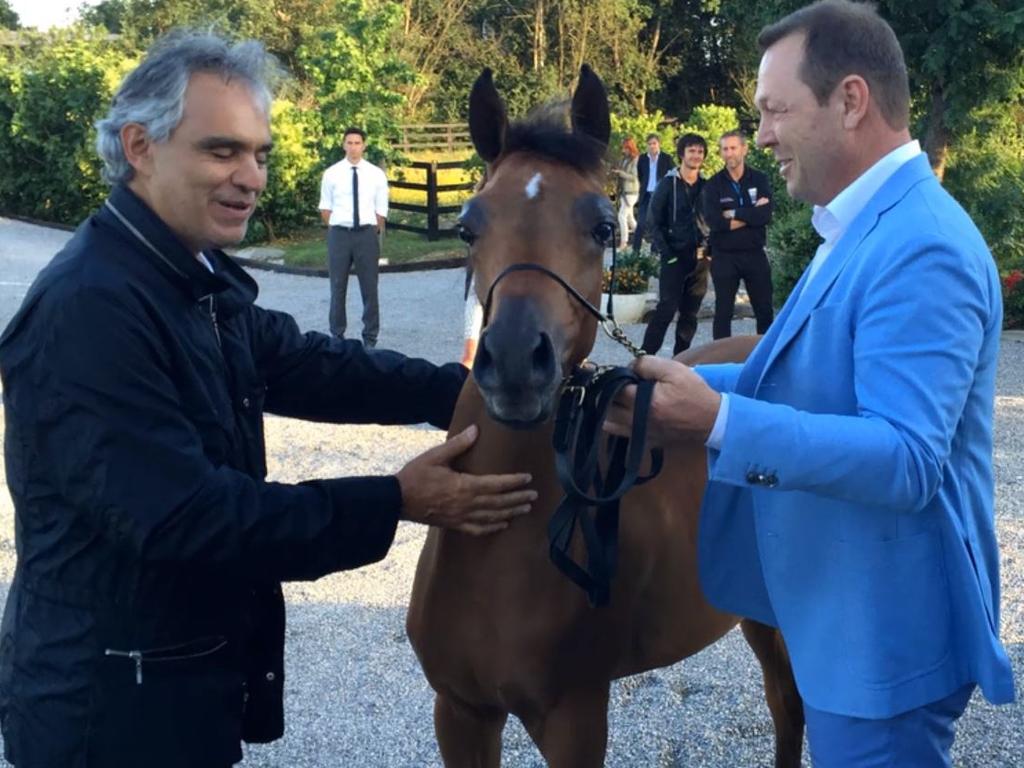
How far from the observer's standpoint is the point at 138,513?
177 cm

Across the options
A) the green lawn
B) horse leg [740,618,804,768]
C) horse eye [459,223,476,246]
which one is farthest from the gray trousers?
horse eye [459,223,476,246]

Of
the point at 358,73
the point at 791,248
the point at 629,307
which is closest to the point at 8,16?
the point at 358,73

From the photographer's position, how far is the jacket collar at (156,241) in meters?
1.93

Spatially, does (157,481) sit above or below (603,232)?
below

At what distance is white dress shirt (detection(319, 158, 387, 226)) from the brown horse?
26.5 ft

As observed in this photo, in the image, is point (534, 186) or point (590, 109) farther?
point (590, 109)

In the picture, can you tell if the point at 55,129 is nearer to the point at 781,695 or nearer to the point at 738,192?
the point at 738,192

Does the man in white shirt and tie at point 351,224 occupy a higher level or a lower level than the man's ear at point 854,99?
lower

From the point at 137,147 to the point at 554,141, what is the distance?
85cm

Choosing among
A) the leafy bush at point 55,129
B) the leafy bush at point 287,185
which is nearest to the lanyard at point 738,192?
the leafy bush at point 287,185

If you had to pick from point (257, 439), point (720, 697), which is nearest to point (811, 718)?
point (257, 439)

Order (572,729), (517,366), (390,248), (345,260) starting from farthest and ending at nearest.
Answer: (390,248) → (345,260) → (572,729) → (517,366)

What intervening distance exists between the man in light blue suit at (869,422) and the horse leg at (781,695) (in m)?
1.62

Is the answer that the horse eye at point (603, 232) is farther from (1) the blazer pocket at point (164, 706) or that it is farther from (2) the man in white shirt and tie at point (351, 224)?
(2) the man in white shirt and tie at point (351, 224)
